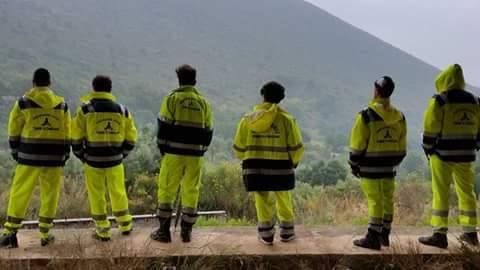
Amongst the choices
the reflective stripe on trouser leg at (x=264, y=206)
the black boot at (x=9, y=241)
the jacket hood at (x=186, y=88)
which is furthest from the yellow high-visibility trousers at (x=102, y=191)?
the reflective stripe on trouser leg at (x=264, y=206)

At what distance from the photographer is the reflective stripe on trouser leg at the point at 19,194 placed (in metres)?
5.26

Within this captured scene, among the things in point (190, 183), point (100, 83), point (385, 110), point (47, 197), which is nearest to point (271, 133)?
point (190, 183)

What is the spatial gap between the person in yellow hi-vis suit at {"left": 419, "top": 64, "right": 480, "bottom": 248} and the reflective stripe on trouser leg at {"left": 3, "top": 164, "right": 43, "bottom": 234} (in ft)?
14.7

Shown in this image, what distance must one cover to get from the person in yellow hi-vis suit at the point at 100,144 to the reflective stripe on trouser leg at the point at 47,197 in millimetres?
334

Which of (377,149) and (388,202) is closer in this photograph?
(377,149)

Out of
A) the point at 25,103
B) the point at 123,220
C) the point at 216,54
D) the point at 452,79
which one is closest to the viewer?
the point at 25,103

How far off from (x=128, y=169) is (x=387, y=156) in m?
5.93

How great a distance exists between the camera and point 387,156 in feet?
17.5

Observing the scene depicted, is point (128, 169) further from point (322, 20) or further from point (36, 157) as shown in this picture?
point (322, 20)

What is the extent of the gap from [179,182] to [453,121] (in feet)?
10.5

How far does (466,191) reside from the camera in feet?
17.8

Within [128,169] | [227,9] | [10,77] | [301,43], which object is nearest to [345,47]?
[301,43]

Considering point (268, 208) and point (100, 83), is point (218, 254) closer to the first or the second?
point (268, 208)

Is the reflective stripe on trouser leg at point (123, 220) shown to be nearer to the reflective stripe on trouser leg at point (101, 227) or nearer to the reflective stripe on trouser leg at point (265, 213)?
the reflective stripe on trouser leg at point (101, 227)
